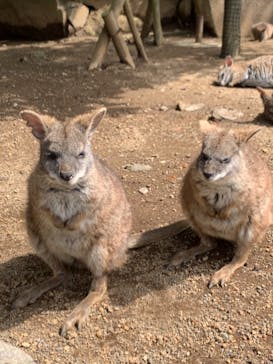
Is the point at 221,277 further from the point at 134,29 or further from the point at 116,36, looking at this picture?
the point at 134,29

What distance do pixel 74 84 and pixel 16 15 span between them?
3513 mm

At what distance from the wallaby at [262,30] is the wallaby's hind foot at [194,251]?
6.91 m

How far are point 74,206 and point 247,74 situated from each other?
5.21 m

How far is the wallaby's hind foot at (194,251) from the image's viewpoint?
3.82 meters

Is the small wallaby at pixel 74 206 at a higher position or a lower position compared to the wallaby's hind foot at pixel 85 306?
higher

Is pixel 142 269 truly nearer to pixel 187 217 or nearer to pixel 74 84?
pixel 187 217

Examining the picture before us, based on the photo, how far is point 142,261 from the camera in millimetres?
3869

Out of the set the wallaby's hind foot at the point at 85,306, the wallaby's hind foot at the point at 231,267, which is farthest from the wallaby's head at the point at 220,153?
Answer: the wallaby's hind foot at the point at 85,306

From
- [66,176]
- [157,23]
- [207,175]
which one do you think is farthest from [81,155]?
[157,23]

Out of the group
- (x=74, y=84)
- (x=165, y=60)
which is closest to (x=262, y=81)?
(x=165, y=60)

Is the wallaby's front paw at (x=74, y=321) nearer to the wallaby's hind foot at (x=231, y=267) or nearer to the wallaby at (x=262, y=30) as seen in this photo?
the wallaby's hind foot at (x=231, y=267)

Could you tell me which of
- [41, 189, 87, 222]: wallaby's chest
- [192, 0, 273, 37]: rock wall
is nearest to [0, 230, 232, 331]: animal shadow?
[41, 189, 87, 222]: wallaby's chest

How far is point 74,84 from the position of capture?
7.57 m

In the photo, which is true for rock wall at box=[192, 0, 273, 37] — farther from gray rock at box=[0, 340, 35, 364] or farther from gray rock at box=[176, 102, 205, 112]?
gray rock at box=[0, 340, 35, 364]
